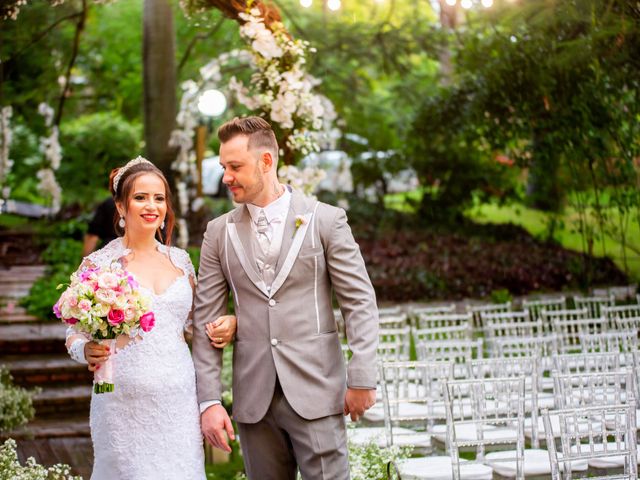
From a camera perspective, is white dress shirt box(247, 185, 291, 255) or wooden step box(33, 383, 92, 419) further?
wooden step box(33, 383, 92, 419)

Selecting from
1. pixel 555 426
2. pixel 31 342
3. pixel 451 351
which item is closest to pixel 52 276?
pixel 31 342

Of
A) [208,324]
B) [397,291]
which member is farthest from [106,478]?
[397,291]

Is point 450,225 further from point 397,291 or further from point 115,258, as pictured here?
point 115,258

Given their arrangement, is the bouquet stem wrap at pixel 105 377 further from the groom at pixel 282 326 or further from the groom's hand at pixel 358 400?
the groom's hand at pixel 358 400

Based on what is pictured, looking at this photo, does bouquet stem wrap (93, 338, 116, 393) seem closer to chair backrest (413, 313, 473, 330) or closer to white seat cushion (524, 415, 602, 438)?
white seat cushion (524, 415, 602, 438)

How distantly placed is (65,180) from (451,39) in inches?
269

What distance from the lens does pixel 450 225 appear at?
671 inches

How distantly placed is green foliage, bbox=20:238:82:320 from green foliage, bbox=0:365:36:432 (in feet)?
8.56

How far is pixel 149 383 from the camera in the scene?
13.0ft

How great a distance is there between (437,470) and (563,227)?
10386 mm

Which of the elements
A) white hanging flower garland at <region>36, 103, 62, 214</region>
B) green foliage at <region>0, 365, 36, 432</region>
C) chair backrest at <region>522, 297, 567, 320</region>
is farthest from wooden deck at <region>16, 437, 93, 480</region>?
white hanging flower garland at <region>36, 103, 62, 214</region>

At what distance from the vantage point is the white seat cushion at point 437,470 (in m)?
5.08

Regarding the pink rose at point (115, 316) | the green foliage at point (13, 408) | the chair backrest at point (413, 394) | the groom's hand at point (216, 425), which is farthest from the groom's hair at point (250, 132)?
the green foliage at point (13, 408)

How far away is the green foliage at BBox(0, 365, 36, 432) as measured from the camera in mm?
7309
